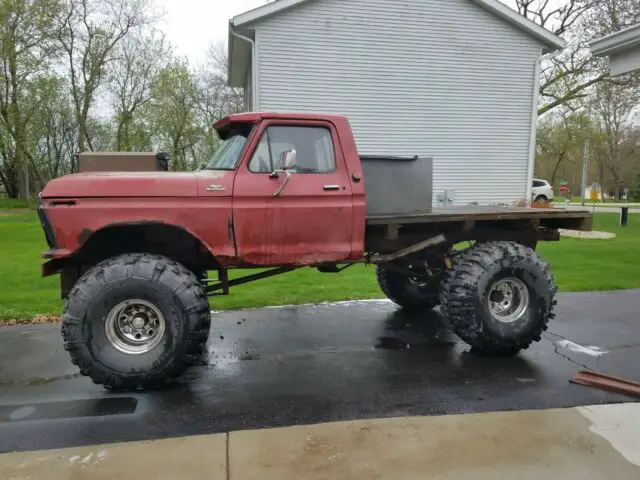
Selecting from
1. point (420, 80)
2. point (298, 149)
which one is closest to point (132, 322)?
point (298, 149)

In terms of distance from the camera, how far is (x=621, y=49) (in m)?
7.07

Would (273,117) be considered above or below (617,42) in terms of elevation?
below

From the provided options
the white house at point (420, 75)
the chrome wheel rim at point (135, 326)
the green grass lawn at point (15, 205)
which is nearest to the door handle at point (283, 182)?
the chrome wheel rim at point (135, 326)

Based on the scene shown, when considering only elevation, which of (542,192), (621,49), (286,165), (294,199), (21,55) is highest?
(21,55)

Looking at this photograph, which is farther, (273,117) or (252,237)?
(273,117)

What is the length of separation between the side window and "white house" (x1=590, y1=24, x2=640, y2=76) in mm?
4752

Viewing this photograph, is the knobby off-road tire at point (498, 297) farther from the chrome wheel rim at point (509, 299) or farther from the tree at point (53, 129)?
the tree at point (53, 129)

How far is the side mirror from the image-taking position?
436cm

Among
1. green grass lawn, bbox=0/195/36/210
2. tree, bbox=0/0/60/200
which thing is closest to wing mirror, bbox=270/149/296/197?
tree, bbox=0/0/60/200

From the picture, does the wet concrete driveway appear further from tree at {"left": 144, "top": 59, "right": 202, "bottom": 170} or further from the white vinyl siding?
tree at {"left": 144, "top": 59, "right": 202, "bottom": 170}

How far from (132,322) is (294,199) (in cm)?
177

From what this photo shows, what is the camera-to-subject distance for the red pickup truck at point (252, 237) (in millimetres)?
4219

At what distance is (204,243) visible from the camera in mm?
4484

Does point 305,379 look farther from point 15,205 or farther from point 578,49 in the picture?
point 15,205
